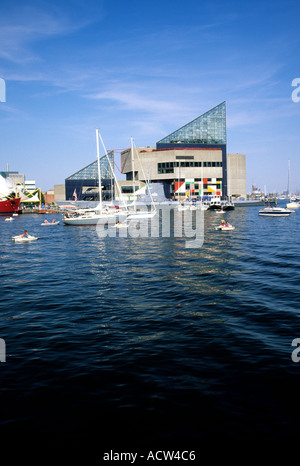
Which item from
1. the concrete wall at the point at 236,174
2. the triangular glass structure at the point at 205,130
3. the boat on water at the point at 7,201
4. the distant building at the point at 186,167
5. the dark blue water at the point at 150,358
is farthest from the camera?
the concrete wall at the point at 236,174

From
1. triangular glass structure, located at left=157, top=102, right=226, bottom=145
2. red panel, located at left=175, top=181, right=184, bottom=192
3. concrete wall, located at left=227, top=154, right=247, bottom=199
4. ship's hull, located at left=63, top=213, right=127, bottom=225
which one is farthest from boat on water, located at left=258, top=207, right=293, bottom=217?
triangular glass structure, located at left=157, top=102, right=226, bottom=145

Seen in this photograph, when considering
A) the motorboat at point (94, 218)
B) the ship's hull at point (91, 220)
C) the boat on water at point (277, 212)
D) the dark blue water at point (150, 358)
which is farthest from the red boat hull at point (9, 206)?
the dark blue water at point (150, 358)

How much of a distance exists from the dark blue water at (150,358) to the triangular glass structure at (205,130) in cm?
15295

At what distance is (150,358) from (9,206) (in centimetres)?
12438

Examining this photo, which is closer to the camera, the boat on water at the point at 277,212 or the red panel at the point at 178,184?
the boat on water at the point at 277,212

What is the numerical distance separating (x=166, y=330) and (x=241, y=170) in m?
173

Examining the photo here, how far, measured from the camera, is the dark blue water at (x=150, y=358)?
794 cm

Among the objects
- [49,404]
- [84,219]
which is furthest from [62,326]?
[84,219]

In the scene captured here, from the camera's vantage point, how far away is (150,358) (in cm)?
1137

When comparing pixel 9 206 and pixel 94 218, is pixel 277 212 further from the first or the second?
pixel 9 206

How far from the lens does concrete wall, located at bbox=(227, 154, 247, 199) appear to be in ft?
573

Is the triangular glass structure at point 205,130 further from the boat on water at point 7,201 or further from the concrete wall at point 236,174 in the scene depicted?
the boat on water at point 7,201
